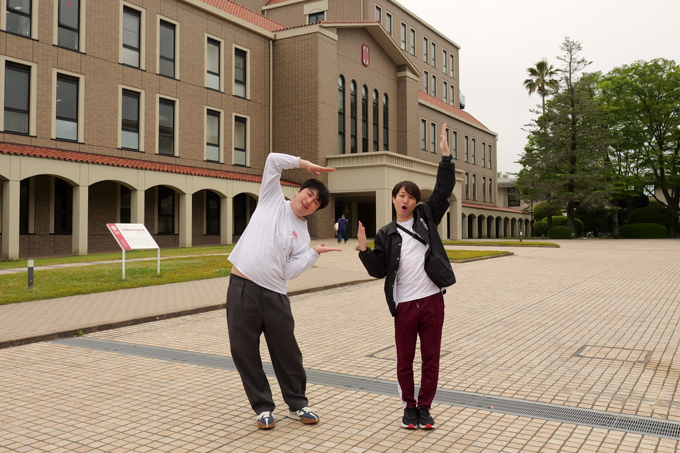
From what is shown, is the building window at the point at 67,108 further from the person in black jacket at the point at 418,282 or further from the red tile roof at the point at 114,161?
the person in black jacket at the point at 418,282

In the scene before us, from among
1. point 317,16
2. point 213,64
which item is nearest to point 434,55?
point 317,16

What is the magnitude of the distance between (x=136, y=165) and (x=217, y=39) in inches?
415

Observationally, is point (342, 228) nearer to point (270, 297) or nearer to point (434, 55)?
point (270, 297)

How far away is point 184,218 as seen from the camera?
2662cm

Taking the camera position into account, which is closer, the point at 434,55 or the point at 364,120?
the point at 364,120

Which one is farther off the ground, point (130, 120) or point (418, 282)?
point (130, 120)

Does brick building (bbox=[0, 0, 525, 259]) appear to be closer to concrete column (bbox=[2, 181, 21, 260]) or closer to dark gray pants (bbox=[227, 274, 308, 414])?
concrete column (bbox=[2, 181, 21, 260])

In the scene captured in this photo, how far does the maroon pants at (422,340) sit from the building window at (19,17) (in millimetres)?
23674

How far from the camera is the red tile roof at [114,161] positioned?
2033 cm

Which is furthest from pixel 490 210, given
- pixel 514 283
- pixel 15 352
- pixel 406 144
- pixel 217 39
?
pixel 15 352

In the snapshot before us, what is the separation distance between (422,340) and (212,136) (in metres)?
29.0

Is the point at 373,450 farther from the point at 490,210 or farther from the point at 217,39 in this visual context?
the point at 490,210

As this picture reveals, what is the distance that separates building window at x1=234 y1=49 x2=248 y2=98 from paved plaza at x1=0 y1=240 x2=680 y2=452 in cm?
2413

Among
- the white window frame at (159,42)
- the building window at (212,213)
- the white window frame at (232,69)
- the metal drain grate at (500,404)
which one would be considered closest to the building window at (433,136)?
the white window frame at (232,69)
